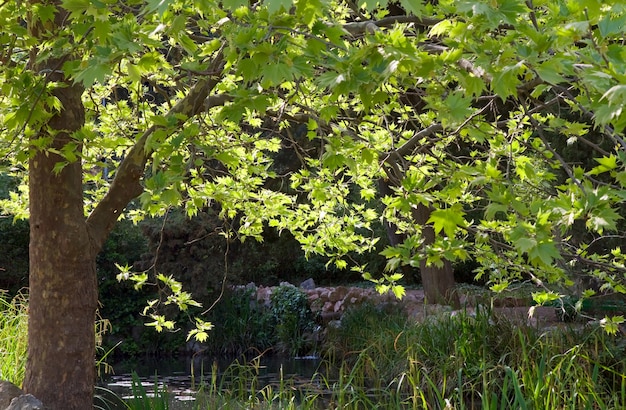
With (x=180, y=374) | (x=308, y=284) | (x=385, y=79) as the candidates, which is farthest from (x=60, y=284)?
(x=308, y=284)

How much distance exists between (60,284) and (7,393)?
2.39 ft

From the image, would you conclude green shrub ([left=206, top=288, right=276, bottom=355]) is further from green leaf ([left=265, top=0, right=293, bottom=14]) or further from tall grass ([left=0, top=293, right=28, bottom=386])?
green leaf ([left=265, top=0, right=293, bottom=14])

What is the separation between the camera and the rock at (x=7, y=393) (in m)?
4.28

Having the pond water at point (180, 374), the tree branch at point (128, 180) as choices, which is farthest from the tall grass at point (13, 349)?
the pond water at point (180, 374)

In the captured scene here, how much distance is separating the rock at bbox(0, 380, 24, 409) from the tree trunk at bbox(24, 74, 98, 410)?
105 millimetres

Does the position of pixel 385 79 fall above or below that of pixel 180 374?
above

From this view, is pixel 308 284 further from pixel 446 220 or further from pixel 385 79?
pixel 385 79

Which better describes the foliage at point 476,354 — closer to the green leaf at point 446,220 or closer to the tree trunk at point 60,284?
the tree trunk at point 60,284

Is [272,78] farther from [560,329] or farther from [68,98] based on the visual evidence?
[560,329]

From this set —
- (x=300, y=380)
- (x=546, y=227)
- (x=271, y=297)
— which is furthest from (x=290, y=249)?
(x=546, y=227)

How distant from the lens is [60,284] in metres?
4.25

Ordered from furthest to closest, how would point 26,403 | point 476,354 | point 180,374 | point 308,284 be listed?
1. point 308,284
2. point 180,374
3. point 476,354
4. point 26,403

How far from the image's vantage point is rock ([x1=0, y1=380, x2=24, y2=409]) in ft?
14.0

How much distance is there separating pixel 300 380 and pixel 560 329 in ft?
10.9
